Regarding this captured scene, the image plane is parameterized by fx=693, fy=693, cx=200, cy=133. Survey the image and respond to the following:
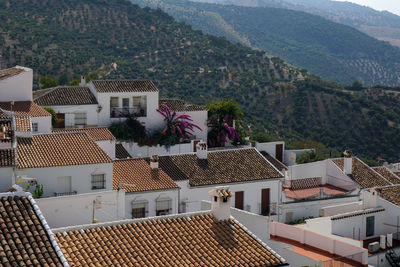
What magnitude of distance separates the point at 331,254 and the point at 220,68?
238 ft

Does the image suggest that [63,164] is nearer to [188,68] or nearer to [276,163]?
[276,163]

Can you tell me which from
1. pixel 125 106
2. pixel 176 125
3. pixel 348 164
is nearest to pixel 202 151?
pixel 176 125

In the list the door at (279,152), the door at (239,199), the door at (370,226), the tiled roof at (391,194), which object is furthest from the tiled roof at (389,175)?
the door at (239,199)

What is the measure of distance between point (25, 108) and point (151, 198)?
10.8 meters

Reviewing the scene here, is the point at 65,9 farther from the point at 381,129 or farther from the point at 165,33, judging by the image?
the point at 381,129

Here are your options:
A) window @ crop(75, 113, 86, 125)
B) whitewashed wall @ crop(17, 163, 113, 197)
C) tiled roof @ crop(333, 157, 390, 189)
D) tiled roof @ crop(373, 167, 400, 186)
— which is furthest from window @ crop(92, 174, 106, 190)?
tiled roof @ crop(373, 167, 400, 186)

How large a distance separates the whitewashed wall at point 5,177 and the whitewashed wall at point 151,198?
6504 millimetres

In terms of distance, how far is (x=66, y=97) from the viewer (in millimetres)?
44688

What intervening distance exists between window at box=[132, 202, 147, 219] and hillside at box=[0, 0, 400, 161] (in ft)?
142

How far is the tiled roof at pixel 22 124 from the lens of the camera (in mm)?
28761

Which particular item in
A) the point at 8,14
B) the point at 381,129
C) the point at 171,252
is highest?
the point at 8,14

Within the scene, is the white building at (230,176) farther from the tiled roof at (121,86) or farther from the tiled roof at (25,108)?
the tiled roof at (121,86)

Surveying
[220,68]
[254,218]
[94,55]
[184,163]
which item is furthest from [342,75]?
[254,218]

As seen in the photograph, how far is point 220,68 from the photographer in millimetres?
96000
